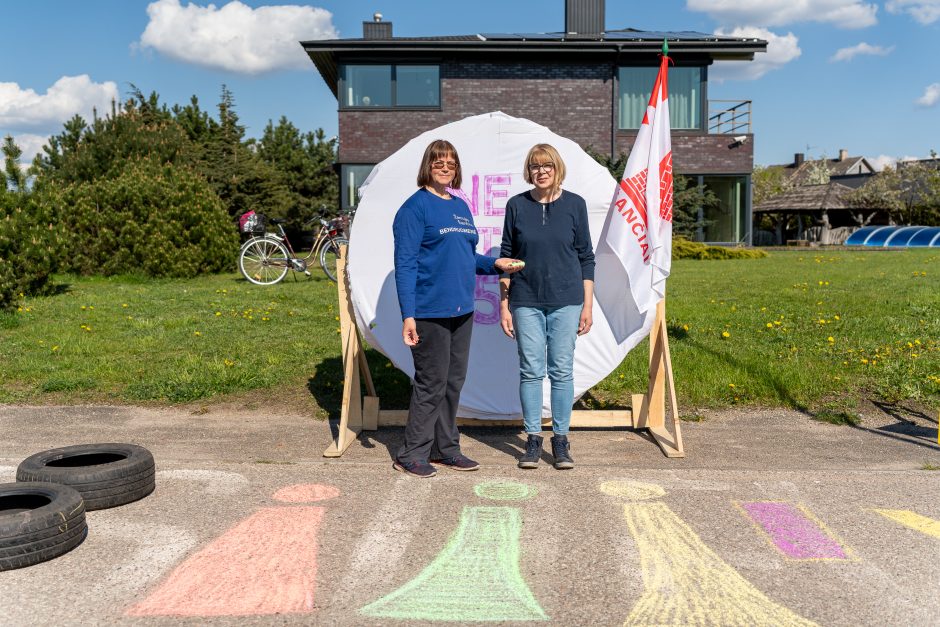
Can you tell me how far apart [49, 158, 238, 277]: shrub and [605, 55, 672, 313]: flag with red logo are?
41.9 feet

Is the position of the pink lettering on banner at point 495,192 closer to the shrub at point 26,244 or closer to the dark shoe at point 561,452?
the dark shoe at point 561,452

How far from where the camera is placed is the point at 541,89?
84.1ft

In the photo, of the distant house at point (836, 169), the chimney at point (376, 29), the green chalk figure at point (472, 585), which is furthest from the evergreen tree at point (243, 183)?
the distant house at point (836, 169)

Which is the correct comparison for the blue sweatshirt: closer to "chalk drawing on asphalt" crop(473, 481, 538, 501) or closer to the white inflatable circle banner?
the white inflatable circle banner

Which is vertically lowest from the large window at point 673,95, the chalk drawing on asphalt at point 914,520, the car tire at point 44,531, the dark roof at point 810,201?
the chalk drawing on asphalt at point 914,520

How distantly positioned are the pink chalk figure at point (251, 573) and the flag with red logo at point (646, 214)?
2.52 meters

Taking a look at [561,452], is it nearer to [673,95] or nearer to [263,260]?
[263,260]

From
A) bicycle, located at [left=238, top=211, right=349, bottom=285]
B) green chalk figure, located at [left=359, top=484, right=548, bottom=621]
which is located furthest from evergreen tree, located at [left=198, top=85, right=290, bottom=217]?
green chalk figure, located at [left=359, top=484, right=548, bottom=621]

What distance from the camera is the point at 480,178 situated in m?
5.60

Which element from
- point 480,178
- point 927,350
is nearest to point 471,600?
point 480,178

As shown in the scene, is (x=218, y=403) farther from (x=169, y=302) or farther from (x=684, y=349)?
(x=169, y=302)

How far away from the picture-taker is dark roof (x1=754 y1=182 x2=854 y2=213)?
42.5 m

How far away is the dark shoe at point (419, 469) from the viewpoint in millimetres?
4730

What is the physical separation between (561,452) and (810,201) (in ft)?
139
